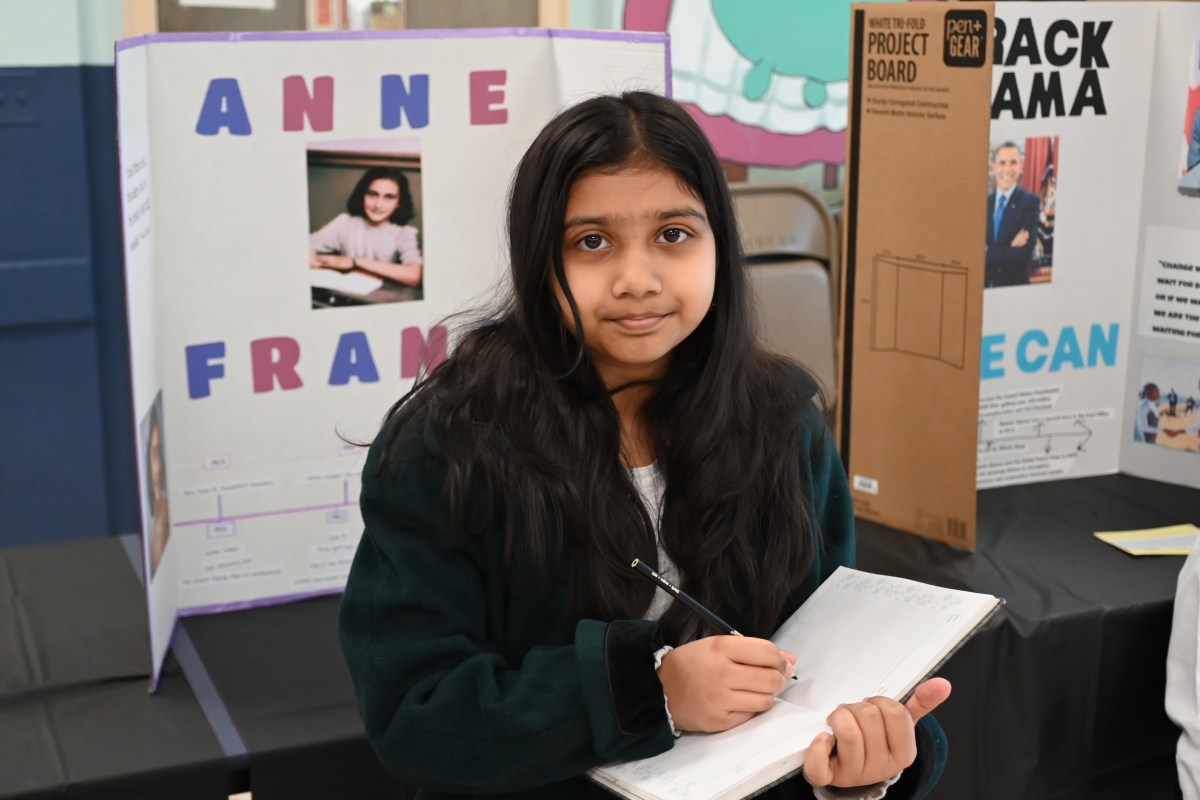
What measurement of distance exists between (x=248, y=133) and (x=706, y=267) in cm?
70

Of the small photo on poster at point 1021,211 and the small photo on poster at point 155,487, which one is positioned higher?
the small photo on poster at point 1021,211

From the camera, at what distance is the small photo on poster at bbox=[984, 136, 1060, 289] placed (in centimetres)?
185

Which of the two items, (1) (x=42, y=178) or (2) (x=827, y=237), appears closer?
(1) (x=42, y=178)

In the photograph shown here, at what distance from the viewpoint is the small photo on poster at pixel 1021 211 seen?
1.85 metres

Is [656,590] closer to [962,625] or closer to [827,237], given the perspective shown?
[962,625]

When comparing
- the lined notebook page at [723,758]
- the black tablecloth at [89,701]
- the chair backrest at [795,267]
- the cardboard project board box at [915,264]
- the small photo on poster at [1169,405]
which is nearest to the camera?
the lined notebook page at [723,758]

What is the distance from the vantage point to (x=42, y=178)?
2590mm

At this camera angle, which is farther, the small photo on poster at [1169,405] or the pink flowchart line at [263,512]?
the small photo on poster at [1169,405]

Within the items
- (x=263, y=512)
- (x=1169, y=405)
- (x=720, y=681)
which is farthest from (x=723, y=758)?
(x=1169, y=405)

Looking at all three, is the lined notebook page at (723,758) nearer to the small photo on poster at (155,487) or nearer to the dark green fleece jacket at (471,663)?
the dark green fleece jacket at (471,663)

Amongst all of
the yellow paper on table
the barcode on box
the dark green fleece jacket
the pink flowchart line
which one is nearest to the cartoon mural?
the barcode on box

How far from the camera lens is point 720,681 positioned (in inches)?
35.7

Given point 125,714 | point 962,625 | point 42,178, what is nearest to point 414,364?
point 125,714

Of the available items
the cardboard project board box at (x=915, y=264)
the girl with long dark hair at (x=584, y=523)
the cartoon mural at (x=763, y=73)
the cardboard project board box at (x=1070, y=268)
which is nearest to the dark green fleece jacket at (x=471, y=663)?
the girl with long dark hair at (x=584, y=523)
